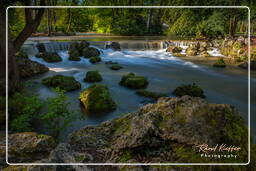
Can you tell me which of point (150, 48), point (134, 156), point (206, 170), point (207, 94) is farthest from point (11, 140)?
point (150, 48)

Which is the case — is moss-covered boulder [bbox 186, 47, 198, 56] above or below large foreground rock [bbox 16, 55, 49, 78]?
above

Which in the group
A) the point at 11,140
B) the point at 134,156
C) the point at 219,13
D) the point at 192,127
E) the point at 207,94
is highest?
the point at 219,13

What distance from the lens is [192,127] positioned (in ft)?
7.11

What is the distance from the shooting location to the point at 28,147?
2650mm

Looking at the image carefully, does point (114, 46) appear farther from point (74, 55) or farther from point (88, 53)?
point (74, 55)

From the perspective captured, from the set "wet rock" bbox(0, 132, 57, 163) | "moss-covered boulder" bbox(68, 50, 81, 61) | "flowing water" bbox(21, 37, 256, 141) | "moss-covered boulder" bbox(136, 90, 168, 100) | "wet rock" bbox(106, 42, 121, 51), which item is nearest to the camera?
"wet rock" bbox(0, 132, 57, 163)

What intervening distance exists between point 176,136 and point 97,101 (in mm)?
4973

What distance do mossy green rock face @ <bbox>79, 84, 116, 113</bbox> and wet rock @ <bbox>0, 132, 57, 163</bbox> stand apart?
386 centimetres

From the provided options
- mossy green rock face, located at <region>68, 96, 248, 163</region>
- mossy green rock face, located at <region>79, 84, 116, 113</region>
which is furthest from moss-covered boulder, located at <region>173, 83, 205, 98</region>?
mossy green rock face, located at <region>68, 96, 248, 163</region>

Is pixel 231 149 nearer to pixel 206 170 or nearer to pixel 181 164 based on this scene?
pixel 206 170

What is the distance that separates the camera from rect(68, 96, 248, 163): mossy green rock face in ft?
6.93

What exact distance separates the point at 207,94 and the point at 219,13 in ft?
30.8

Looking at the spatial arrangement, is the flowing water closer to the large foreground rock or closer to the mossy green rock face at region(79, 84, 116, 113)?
the mossy green rock face at region(79, 84, 116, 113)

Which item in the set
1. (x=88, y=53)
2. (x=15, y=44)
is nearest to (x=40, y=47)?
(x=88, y=53)
